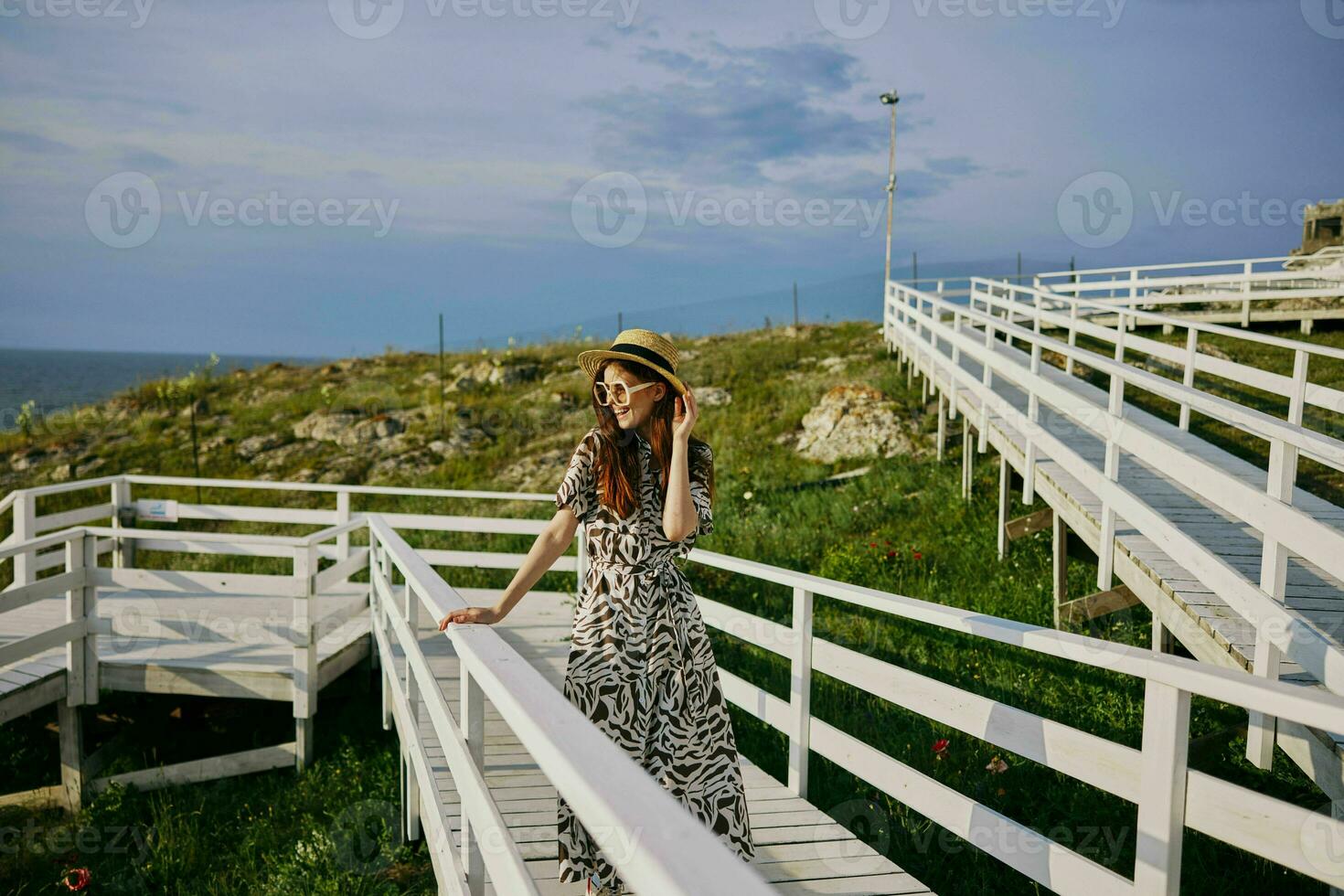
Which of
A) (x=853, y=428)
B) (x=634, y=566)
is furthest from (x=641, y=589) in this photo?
(x=853, y=428)

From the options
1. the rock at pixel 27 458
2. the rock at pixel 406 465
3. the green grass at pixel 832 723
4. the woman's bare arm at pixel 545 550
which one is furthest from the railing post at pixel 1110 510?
the rock at pixel 27 458

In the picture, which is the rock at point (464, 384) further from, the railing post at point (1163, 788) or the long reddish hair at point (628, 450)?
the railing post at point (1163, 788)

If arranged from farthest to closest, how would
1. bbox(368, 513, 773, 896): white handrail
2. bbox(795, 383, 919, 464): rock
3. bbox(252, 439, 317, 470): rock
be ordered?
bbox(252, 439, 317, 470): rock → bbox(795, 383, 919, 464): rock → bbox(368, 513, 773, 896): white handrail

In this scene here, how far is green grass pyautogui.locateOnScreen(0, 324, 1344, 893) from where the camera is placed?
15.1 ft

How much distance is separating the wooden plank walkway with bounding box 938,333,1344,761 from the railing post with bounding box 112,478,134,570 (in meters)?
9.75

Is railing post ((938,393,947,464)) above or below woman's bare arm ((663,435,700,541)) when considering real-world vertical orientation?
below

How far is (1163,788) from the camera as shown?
228 centimetres

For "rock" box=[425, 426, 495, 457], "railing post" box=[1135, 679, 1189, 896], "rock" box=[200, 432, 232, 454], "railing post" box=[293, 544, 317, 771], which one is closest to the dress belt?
"railing post" box=[1135, 679, 1189, 896]

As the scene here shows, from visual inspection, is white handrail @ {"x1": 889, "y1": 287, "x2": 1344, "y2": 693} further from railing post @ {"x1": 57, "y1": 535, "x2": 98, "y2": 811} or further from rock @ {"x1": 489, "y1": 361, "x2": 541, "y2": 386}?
rock @ {"x1": 489, "y1": 361, "x2": 541, "y2": 386}

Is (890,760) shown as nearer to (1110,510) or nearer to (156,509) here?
(1110,510)

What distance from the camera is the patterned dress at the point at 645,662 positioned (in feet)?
10.6

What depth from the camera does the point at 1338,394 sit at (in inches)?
194

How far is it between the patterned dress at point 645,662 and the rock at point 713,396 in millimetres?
14548

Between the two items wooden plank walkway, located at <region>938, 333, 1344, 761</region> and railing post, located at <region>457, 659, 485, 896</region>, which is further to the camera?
wooden plank walkway, located at <region>938, 333, 1344, 761</region>
